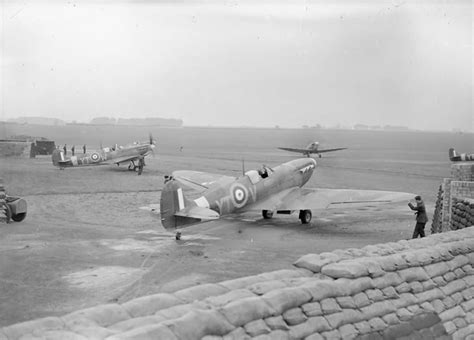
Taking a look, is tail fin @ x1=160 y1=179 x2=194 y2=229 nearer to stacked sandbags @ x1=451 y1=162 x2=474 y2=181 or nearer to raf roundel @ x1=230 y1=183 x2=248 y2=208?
raf roundel @ x1=230 y1=183 x2=248 y2=208

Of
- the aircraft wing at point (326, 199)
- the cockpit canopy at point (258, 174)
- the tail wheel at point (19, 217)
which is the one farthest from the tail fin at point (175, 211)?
the tail wheel at point (19, 217)

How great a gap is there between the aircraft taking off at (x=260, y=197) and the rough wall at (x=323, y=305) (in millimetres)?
8985

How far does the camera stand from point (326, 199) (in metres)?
21.0

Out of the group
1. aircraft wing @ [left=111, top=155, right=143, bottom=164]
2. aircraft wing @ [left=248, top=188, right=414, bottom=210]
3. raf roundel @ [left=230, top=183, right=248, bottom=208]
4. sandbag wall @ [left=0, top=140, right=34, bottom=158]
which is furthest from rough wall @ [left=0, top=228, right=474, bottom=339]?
sandbag wall @ [left=0, top=140, right=34, bottom=158]

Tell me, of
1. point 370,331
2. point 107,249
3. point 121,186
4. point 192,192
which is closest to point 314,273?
point 370,331

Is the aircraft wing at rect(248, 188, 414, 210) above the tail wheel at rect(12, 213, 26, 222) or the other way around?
above

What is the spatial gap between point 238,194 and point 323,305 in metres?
13.5

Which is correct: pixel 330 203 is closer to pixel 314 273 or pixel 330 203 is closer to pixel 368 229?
pixel 368 229

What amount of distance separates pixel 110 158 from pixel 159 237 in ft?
82.8

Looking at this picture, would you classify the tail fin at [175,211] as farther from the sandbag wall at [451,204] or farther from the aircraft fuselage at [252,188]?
the sandbag wall at [451,204]

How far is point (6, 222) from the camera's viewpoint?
19516mm

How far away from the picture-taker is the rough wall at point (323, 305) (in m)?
4.78

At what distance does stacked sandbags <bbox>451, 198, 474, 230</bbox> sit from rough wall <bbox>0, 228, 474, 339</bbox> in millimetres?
4305

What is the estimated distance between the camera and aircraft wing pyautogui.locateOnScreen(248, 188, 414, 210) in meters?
20.3
